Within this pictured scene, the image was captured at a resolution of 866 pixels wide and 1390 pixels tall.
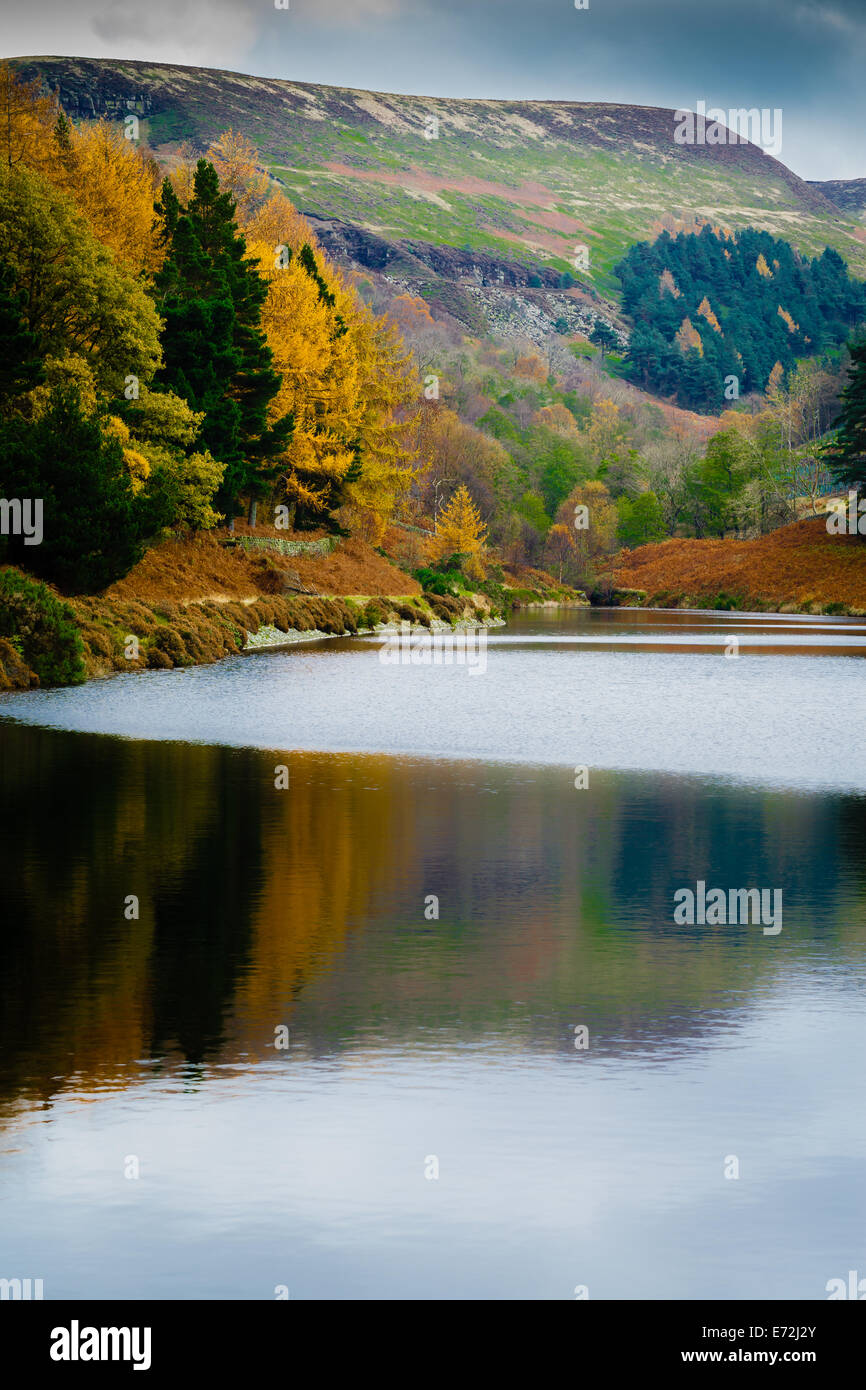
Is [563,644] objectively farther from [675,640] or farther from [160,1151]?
[160,1151]

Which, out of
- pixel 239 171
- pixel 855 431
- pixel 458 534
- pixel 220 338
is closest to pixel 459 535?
pixel 458 534

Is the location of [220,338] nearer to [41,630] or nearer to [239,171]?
[41,630]

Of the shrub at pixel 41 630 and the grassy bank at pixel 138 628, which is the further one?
the grassy bank at pixel 138 628

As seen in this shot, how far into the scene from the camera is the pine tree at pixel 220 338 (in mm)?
50500

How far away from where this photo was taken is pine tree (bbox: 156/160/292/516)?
1988 inches

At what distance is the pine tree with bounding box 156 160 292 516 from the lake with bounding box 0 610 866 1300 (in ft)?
115

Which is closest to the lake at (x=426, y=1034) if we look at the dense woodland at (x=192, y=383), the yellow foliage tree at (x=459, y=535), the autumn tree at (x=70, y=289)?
the dense woodland at (x=192, y=383)

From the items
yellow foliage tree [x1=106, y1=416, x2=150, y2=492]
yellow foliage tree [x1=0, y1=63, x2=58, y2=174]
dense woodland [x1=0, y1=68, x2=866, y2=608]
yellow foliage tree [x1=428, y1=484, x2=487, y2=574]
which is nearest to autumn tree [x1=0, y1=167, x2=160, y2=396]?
dense woodland [x1=0, y1=68, x2=866, y2=608]

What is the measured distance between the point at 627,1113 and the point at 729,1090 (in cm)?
57

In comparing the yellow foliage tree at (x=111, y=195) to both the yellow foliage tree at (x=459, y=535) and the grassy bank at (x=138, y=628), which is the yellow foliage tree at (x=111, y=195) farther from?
the yellow foliage tree at (x=459, y=535)

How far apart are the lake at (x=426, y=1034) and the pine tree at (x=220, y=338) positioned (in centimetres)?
3510

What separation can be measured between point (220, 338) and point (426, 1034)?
154 ft

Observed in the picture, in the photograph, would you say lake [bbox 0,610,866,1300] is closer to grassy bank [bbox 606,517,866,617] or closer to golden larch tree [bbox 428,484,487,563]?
grassy bank [bbox 606,517,866,617]
